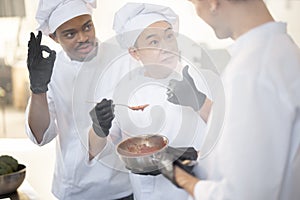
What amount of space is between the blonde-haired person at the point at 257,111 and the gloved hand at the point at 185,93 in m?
0.11

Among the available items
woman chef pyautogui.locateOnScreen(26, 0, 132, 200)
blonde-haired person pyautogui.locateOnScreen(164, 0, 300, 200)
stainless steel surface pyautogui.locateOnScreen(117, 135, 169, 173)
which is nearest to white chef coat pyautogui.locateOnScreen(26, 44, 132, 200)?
woman chef pyautogui.locateOnScreen(26, 0, 132, 200)

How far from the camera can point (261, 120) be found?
836mm

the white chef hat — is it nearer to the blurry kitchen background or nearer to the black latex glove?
the blurry kitchen background

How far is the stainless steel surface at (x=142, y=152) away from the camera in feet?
3.29

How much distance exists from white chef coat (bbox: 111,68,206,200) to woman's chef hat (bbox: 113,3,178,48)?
0.27ft

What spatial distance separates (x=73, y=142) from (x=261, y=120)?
57cm

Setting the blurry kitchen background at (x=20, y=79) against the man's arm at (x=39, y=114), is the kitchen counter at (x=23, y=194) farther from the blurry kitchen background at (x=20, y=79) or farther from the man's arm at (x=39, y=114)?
the man's arm at (x=39, y=114)

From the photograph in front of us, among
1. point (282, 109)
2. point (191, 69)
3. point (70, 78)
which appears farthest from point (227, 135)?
point (70, 78)

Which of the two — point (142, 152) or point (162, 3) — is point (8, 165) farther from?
point (162, 3)

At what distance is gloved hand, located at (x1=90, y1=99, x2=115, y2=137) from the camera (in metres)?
1.09

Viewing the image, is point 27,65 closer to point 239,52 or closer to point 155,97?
point 155,97

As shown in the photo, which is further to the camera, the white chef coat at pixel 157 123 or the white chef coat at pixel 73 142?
the white chef coat at pixel 73 142

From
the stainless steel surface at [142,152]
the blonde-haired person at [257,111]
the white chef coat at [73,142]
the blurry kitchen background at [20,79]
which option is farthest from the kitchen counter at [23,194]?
the blonde-haired person at [257,111]

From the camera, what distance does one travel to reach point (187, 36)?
1.03 meters
